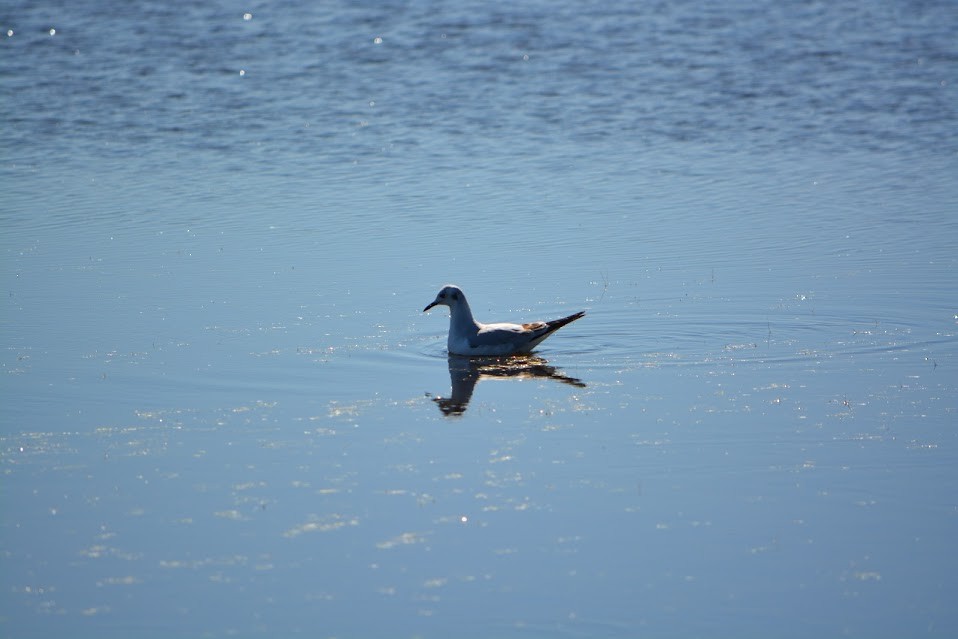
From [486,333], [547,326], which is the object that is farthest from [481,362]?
[547,326]

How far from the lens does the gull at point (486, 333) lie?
40.1 ft

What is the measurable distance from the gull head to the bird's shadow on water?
1.70 ft

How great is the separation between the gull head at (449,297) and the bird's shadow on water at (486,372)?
519mm

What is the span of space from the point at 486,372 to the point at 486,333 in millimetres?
440

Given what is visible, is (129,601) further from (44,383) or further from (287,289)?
(287,289)

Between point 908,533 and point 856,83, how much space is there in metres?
18.4

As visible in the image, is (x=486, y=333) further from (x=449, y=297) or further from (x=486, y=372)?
(x=449, y=297)

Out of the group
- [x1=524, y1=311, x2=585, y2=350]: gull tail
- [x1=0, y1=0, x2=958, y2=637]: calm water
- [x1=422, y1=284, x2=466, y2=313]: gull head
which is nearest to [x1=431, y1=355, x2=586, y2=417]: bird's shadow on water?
[x1=0, y1=0, x2=958, y2=637]: calm water

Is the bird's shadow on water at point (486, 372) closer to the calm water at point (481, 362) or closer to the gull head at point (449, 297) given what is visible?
the calm water at point (481, 362)

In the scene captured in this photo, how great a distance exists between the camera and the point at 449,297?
41.9ft

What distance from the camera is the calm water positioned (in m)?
7.53

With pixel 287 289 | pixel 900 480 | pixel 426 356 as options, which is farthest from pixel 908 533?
pixel 287 289

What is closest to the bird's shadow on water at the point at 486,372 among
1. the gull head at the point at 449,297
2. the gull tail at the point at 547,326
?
the gull tail at the point at 547,326

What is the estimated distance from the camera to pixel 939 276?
13984 millimetres
